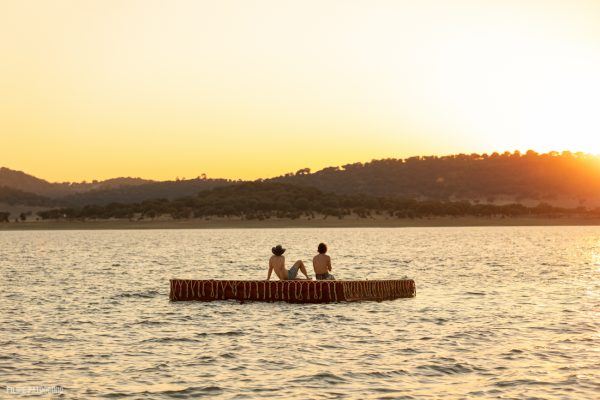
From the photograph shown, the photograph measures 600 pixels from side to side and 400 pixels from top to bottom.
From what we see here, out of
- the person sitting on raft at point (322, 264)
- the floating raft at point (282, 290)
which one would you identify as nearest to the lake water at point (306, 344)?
the floating raft at point (282, 290)

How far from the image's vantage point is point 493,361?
78.2 ft

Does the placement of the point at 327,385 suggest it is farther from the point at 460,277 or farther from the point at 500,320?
the point at 460,277

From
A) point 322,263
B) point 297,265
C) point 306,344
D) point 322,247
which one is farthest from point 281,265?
point 306,344

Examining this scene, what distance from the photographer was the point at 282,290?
1484 inches

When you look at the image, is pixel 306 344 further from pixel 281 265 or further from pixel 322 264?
pixel 322 264

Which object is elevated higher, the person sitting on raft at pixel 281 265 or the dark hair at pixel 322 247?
the dark hair at pixel 322 247

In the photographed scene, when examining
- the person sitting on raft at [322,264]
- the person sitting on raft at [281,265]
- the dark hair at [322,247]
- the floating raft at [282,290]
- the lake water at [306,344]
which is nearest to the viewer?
the lake water at [306,344]

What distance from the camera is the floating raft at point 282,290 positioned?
124 feet

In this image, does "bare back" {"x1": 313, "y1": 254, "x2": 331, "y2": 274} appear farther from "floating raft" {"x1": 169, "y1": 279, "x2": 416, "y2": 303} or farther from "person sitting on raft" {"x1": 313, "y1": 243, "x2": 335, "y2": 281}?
"floating raft" {"x1": 169, "y1": 279, "x2": 416, "y2": 303}

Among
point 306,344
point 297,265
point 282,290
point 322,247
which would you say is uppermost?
point 322,247

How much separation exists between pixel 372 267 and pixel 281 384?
49.5m

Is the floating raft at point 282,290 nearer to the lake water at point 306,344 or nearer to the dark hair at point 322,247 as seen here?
the lake water at point 306,344

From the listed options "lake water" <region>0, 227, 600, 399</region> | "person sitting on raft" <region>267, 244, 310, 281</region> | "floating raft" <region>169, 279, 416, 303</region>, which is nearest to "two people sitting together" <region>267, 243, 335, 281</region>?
"person sitting on raft" <region>267, 244, 310, 281</region>

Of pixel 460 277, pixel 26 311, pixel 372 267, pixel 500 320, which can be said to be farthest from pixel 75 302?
pixel 372 267
